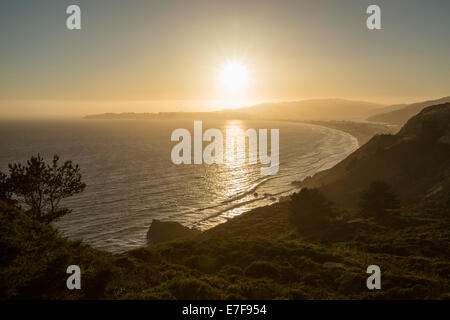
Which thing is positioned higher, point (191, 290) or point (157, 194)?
point (191, 290)

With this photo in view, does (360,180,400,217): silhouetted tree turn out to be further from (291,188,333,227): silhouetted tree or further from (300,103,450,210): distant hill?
(300,103,450,210): distant hill

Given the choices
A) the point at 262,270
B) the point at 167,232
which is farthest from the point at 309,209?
the point at 167,232

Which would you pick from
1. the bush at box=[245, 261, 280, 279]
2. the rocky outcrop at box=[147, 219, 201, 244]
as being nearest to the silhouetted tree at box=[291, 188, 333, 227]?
the rocky outcrop at box=[147, 219, 201, 244]

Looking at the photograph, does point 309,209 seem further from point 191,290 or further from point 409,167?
point 191,290

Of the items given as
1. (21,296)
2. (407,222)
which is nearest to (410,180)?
(407,222)

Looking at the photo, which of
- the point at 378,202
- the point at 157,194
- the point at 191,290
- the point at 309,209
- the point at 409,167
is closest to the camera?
the point at 191,290

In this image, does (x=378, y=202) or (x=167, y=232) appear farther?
(x=167, y=232)

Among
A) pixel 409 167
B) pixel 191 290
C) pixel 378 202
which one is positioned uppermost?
pixel 409 167
